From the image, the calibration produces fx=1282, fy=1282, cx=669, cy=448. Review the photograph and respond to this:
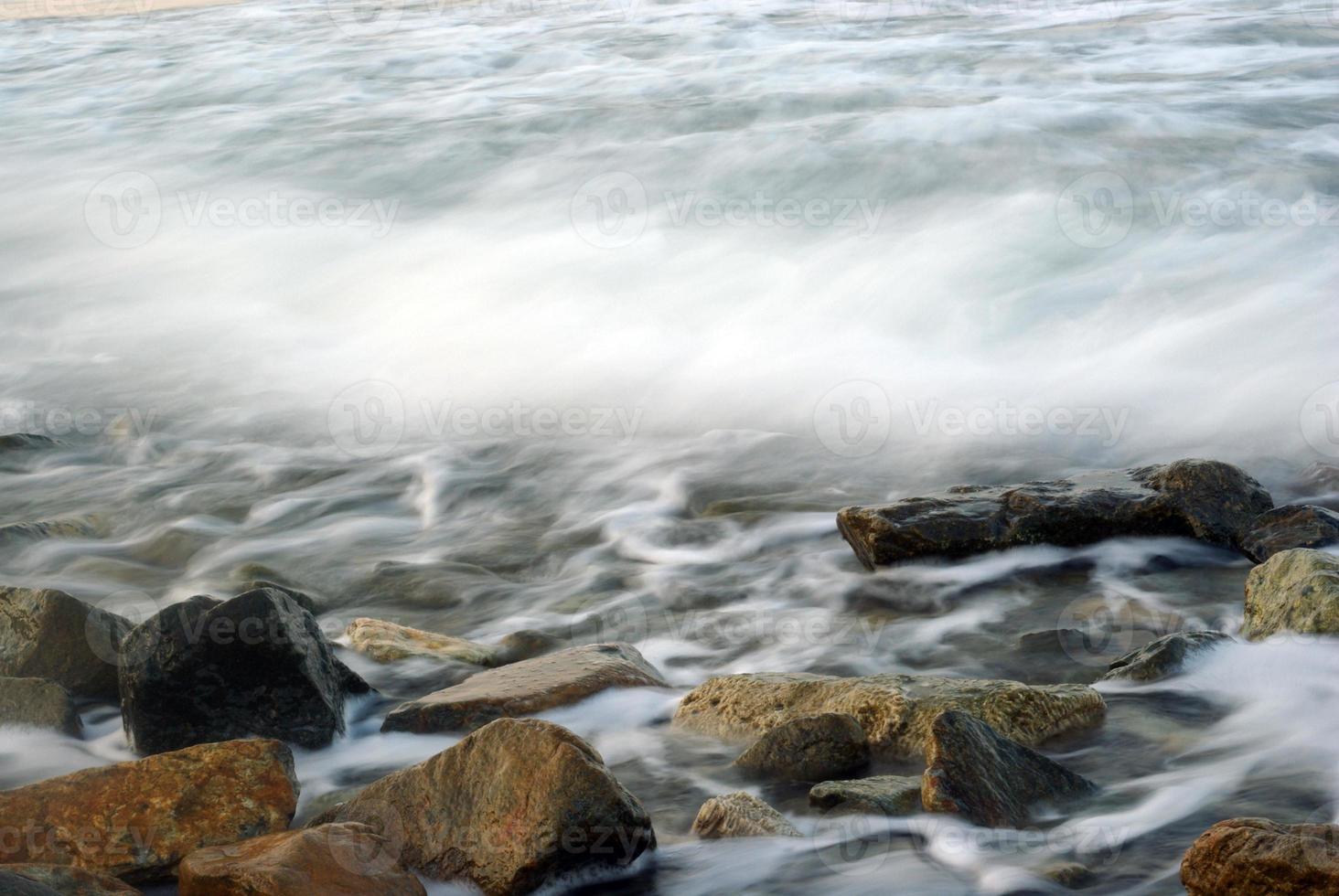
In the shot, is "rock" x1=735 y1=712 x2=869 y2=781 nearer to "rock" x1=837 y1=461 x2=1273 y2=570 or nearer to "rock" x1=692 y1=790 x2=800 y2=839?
"rock" x1=692 y1=790 x2=800 y2=839

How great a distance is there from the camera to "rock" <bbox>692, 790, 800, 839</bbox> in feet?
8.96

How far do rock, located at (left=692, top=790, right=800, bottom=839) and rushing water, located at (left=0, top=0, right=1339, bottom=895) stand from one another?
0.04m

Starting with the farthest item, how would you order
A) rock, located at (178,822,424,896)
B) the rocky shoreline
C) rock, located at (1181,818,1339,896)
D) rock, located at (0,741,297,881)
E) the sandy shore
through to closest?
the sandy shore < rock, located at (0,741,297,881) < the rocky shoreline < rock, located at (178,822,424,896) < rock, located at (1181,818,1339,896)

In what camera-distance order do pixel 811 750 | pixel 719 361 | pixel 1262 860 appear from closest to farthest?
pixel 1262 860 → pixel 811 750 → pixel 719 361

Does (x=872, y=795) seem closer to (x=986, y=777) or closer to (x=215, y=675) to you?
(x=986, y=777)

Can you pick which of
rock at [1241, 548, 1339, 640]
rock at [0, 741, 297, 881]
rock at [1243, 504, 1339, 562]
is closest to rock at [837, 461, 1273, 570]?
rock at [1243, 504, 1339, 562]

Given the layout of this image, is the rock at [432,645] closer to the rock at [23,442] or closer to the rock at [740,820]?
the rock at [740,820]

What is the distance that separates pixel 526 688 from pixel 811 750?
34.0 inches

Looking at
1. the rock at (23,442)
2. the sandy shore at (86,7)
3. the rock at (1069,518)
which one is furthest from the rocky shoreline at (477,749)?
the sandy shore at (86,7)

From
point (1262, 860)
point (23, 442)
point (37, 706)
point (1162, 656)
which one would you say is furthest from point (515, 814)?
point (23, 442)

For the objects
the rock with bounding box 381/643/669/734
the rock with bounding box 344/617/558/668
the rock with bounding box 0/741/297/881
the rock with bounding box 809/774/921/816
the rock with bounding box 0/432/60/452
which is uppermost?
the rock with bounding box 0/741/297/881

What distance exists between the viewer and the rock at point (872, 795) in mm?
2744

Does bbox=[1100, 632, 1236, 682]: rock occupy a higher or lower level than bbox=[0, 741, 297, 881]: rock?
lower

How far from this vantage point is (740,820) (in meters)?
2.76
